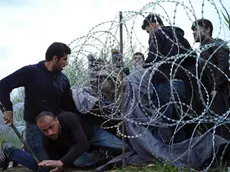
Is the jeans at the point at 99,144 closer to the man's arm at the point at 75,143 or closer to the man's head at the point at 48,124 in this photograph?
the man's arm at the point at 75,143

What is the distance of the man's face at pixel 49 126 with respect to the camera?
4.97 m

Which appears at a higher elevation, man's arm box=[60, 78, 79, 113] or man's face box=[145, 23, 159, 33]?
man's face box=[145, 23, 159, 33]

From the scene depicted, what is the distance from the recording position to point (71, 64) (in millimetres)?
5539

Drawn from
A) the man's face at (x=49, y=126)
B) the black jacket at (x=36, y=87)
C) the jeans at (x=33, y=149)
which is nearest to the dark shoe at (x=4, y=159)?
the jeans at (x=33, y=149)

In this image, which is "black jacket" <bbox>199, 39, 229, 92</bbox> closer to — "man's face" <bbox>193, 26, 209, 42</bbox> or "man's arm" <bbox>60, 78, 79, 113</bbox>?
"man's face" <bbox>193, 26, 209, 42</bbox>

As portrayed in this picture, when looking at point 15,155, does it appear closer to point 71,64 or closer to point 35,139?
point 35,139

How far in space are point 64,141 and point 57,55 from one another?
0.89 meters

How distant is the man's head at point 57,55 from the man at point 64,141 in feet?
1.78

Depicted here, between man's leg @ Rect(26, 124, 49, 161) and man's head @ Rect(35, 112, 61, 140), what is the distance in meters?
0.36

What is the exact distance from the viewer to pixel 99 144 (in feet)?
19.6

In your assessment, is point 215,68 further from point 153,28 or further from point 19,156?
point 19,156

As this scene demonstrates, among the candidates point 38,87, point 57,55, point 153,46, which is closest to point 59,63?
point 57,55

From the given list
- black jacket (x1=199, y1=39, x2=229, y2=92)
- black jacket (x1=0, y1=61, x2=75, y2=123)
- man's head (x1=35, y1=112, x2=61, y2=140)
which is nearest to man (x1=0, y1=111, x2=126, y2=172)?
man's head (x1=35, y1=112, x2=61, y2=140)

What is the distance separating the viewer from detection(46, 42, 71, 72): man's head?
17.8 ft
